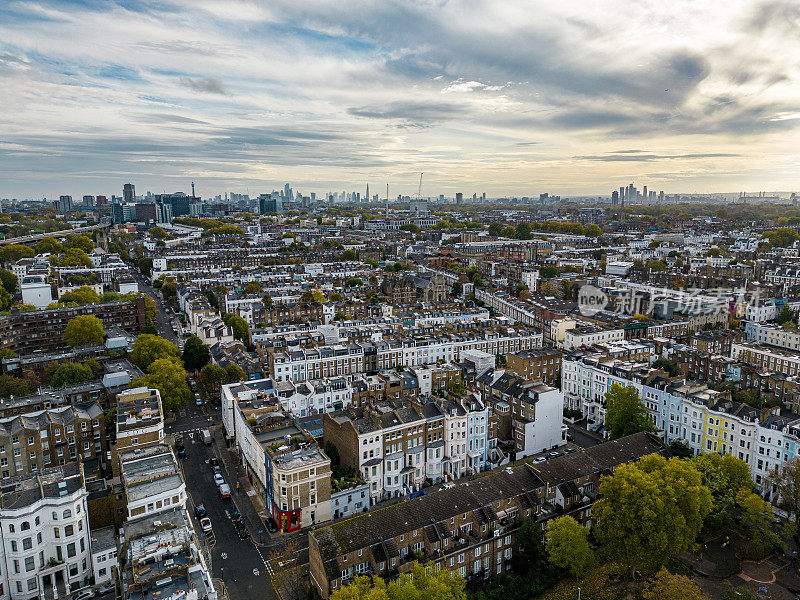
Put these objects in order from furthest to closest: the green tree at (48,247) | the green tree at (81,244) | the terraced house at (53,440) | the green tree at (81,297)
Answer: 1. the green tree at (81,244)
2. the green tree at (48,247)
3. the green tree at (81,297)
4. the terraced house at (53,440)

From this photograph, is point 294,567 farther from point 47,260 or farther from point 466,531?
point 47,260

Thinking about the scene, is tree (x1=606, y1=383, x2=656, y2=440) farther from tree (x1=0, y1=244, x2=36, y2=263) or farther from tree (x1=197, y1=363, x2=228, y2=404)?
tree (x1=0, y1=244, x2=36, y2=263)

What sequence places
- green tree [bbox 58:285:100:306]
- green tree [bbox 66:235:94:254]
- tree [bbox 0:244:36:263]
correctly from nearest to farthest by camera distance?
green tree [bbox 58:285:100:306] → tree [bbox 0:244:36:263] → green tree [bbox 66:235:94:254]

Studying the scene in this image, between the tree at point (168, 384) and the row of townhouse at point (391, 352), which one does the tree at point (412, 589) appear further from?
the tree at point (168, 384)

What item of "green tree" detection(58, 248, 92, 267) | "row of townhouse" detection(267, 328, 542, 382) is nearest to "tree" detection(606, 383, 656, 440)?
"row of townhouse" detection(267, 328, 542, 382)

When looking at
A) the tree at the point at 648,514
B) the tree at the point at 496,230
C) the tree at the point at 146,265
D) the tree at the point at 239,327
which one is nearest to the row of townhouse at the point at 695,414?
the tree at the point at 648,514

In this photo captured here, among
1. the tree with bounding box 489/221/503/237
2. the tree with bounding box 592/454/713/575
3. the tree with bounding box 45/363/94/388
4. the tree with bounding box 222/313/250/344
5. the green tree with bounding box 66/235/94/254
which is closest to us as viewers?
the tree with bounding box 592/454/713/575

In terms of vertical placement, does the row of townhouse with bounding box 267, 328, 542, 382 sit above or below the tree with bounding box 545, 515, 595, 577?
above
